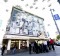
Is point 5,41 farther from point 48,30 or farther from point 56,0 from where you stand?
point 56,0

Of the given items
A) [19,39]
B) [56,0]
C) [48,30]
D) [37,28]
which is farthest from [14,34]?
→ [56,0]

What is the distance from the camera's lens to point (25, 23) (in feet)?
25.7

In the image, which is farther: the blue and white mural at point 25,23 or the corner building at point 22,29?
the blue and white mural at point 25,23

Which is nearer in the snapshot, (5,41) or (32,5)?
(5,41)

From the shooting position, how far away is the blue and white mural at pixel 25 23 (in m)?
7.54

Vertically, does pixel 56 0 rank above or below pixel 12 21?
above

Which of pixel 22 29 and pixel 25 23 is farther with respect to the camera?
pixel 25 23

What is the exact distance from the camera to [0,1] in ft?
25.0

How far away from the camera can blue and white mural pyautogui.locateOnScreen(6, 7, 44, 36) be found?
7.54 metres

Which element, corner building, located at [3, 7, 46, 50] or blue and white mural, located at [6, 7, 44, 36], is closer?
corner building, located at [3, 7, 46, 50]

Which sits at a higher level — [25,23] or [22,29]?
[25,23]

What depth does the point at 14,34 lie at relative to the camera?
7410 millimetres

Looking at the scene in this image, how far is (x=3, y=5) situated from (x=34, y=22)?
1952 millimetres

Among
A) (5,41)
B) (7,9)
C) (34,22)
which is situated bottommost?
(5,41)
